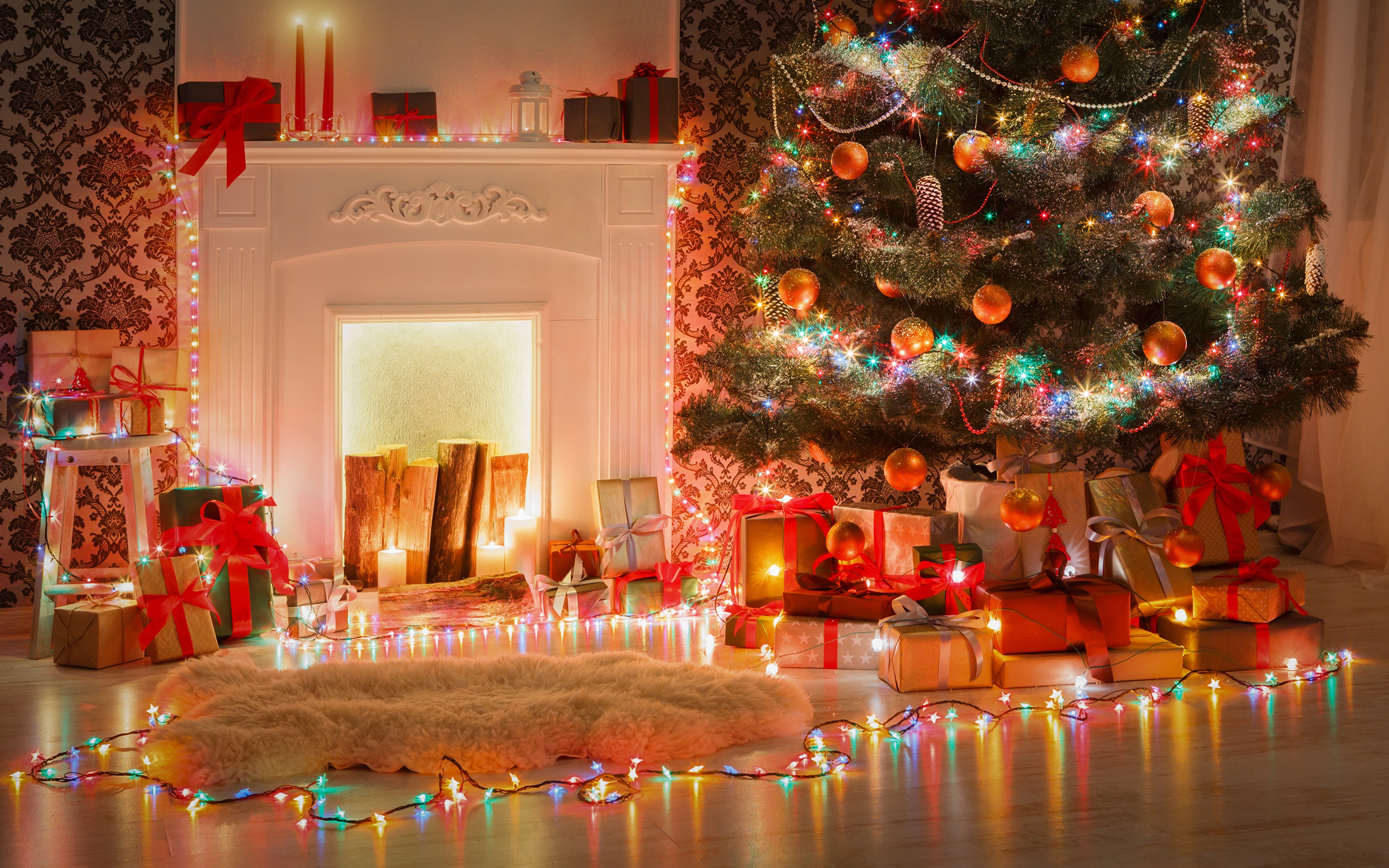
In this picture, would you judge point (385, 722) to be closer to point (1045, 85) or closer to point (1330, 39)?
point (1045, 85)

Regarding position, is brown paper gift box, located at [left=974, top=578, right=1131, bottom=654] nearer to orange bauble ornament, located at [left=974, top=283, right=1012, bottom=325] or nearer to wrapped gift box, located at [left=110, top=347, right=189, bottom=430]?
orange bauble ornament, located at [left=974, top=283, right=1012, bottom=325]

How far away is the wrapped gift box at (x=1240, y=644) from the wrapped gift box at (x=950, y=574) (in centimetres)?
53

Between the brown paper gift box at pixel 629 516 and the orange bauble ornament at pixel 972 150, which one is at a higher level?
the orange bauble ornament at pixel 972 150

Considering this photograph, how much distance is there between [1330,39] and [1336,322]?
1.60 metres

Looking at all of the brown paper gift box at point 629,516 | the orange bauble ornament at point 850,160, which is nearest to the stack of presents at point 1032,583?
the brown paper gift box at point 629,516

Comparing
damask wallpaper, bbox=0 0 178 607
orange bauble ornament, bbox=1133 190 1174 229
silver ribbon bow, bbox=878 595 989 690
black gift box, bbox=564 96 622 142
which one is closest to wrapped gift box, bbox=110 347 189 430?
damask wallpaper, bbox=0 0 178 607

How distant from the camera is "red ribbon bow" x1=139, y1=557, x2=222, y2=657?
294cm

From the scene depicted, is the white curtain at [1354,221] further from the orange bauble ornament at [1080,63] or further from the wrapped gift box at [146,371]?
the wrapped gift box at [146,371]

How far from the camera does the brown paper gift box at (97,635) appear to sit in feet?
9.49

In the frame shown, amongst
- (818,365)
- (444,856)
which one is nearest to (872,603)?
(818,365)

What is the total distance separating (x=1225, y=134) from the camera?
310 cm

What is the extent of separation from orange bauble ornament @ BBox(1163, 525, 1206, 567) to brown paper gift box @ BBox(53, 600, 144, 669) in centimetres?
259

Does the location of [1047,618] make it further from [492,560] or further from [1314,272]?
[492,560]

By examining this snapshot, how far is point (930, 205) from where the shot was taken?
9.70ft
